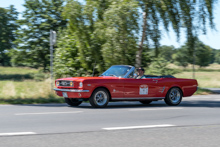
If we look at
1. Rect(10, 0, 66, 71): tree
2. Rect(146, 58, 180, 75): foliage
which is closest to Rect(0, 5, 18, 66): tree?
Rect(10, 0, 66, 71): tree

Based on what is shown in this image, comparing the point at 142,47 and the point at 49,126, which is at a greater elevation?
the point at 142,47

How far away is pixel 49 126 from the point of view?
8.12m

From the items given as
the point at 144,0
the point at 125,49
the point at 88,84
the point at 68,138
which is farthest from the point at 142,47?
the point at 68,138

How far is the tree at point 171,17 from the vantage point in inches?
650

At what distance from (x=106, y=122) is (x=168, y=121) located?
1.63 metres

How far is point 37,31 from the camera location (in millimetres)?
37844

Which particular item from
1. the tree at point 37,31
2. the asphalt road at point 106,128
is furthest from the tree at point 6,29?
the asphalt road at point 106,128

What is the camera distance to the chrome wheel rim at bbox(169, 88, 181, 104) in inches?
540

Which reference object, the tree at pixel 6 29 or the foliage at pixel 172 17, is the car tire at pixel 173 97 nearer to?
the foliage at pixel 172 17

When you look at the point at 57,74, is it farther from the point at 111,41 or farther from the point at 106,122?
the point at 106,122

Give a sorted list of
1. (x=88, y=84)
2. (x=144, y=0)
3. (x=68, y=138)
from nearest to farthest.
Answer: (x=68, y=138) → (x=88, y=84) → (x=144, y=0)

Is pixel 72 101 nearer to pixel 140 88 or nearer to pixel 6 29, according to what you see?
pixel 140 88

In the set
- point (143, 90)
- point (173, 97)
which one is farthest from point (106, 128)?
point (173, 97)

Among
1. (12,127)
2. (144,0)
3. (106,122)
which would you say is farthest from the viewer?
(144,0)
